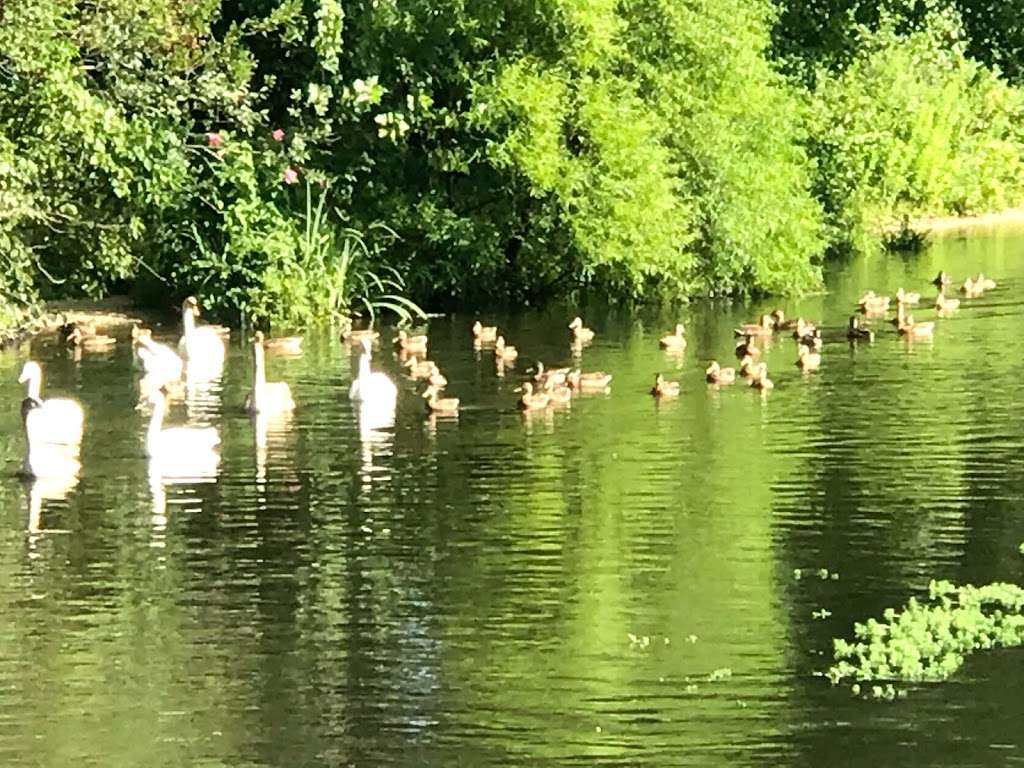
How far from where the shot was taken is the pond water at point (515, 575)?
13.1 meters

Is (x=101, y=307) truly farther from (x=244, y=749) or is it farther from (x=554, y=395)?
(x=244, y=749)

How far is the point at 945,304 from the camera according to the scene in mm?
35188

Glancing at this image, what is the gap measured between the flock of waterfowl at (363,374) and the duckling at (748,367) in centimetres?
2

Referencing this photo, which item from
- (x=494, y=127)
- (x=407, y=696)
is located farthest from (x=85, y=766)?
(x=494, y=127)

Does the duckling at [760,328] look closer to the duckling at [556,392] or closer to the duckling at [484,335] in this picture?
the duckling at [484,335]

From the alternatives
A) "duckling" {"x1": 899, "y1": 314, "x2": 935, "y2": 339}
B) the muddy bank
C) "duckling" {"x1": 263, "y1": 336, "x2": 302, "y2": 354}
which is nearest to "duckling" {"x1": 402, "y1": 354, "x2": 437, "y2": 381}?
"duckling" {"x1": 263, "y1": 336, "x2": 302, "y2": 354}

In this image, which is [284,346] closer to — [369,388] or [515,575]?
[369,388]

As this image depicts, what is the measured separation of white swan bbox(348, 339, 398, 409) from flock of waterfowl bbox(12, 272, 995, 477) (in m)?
0.01

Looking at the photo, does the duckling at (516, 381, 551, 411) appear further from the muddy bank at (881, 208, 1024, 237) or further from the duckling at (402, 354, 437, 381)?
the muddy bank at (881, 208, 1024, 237)

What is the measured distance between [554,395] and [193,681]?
12.0m

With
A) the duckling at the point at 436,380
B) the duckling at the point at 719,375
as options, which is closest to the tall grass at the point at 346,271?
the duckling at the point at 436,380

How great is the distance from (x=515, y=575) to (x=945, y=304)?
19.7 m

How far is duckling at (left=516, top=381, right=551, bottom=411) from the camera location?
83.4 feet

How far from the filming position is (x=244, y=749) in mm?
12945
